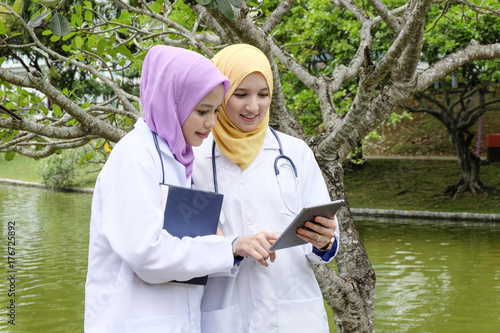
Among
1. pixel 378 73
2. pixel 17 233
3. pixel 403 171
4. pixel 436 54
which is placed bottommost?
pixel 17 233

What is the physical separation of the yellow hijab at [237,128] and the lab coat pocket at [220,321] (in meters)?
0.50

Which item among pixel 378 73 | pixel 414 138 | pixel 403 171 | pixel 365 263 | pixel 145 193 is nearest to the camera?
pixel 145 193

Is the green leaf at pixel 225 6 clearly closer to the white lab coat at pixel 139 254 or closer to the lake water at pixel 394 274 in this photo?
the white lab coat at pixel 139 254

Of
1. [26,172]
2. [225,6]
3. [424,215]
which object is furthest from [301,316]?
[26,172]

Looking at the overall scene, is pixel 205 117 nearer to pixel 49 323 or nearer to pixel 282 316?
pixel 282 316

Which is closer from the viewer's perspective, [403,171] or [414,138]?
[403,171]

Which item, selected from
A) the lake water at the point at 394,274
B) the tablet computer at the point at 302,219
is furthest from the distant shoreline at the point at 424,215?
the tablet computer at the point at 302,219

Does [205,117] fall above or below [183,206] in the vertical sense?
→ above

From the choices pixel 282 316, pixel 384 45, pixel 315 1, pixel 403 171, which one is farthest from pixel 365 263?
pixel 403 171

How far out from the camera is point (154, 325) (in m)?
1.82

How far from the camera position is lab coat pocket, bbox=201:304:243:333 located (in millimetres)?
2102

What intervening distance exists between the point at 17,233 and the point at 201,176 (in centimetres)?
1307

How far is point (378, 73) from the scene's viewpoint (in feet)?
10.6

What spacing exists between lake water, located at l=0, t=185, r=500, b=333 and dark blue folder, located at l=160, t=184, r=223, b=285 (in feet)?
18.8
